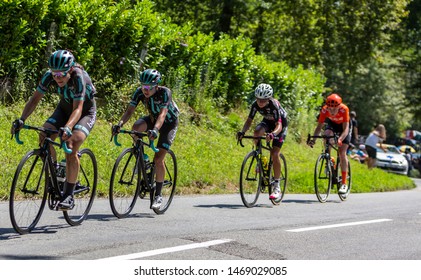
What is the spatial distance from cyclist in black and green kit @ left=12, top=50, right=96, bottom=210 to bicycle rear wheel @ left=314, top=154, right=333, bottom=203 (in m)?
6.79

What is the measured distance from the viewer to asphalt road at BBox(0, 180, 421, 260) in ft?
22.5

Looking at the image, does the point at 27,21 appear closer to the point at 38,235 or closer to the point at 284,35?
the point at 38,235

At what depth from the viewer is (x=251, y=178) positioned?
11953 mm

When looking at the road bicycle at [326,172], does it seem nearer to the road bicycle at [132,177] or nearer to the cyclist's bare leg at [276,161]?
the cyclist's bare leg at [276,161]

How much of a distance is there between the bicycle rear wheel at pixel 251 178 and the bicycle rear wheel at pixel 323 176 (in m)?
2.17

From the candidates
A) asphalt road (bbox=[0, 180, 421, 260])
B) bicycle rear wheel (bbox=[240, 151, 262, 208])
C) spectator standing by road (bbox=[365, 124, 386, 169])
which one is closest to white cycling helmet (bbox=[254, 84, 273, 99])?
bicycle rear wheel (bbox=[240, 151, 262, 208])

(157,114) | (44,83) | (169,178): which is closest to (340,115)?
(169,178)

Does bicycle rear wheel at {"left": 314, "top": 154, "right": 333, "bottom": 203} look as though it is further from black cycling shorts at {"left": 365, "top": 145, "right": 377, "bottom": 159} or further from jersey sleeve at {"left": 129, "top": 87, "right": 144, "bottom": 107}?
black cycling shorts at {"left": 365, "top": 145, "right": 377, "bottom": 159}

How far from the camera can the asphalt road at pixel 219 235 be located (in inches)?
270

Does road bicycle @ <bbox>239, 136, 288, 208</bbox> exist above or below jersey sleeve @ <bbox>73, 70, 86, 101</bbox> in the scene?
below

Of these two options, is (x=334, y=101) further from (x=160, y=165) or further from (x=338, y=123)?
(x=160, y=165)

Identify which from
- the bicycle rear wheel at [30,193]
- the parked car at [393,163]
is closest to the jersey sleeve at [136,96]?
the bicycle rear wheel at [30,193]

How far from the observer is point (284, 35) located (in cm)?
3462

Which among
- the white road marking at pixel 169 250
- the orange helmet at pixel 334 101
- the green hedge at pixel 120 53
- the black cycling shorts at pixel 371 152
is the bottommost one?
the white road marking at pixel 169 250
